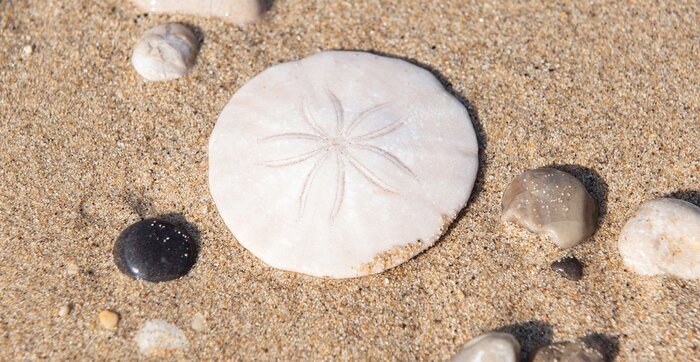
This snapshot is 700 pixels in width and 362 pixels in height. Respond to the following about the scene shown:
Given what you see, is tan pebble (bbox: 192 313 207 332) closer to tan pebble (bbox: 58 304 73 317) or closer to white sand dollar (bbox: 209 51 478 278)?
white sand dollar (bbox: 209 51 478 278)

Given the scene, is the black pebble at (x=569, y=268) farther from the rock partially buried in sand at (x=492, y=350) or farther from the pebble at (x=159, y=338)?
the pebble at (x=159, y=338)

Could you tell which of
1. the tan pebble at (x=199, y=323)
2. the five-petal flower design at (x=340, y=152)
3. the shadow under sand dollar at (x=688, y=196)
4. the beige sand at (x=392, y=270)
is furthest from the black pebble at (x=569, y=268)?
the tan pebble at (x=199, y=323)

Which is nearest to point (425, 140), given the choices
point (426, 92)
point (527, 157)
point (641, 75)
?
point (426, 92)

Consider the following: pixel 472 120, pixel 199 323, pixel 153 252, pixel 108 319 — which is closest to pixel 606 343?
pixel 472 120

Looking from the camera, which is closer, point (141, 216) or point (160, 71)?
point (141, 216)

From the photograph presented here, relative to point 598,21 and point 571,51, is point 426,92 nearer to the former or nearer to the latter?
point 571,51

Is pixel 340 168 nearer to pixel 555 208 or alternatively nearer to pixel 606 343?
pixel 555 208
